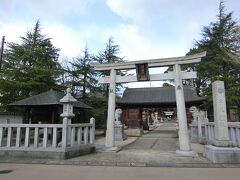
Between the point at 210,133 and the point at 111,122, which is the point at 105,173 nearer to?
the point at 111,122

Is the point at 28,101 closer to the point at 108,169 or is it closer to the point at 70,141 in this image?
the point at 70,141

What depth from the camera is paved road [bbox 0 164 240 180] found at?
222 inches

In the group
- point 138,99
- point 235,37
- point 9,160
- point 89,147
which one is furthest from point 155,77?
point 138,99

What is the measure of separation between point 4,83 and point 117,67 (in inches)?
373

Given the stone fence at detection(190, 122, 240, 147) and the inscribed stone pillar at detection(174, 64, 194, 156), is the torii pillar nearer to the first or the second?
the inscribed stone pillar at detection(174, 64, 194, 156)

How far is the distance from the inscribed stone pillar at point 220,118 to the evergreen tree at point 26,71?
12.7m

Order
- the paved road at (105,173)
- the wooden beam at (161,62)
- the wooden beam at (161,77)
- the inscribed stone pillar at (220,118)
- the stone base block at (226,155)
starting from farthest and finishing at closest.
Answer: the wooden beam at (161,77) < the wooden beam at (161,62) < the inscribed stone pillar at (220,118) < the stone base block at (226,155) < the paved road at (105,173)

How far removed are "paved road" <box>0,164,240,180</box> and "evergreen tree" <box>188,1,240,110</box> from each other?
12.4 m

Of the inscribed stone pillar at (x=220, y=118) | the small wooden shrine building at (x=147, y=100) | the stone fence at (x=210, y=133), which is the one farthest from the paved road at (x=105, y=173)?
the small wooden shrine building at (x=147, y=100)

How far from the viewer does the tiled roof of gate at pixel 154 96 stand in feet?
78.4

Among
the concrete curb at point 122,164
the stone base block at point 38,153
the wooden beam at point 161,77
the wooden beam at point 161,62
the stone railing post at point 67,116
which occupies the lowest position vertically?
the concrete curb at point 122,164

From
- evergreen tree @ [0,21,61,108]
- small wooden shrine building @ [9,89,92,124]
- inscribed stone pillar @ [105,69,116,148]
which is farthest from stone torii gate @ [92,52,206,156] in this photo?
evergreen tree @ [0,21,61,108]

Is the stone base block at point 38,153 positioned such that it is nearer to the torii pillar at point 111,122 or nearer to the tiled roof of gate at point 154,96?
the torii pillar at point 111,122

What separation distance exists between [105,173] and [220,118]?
4816 mm
